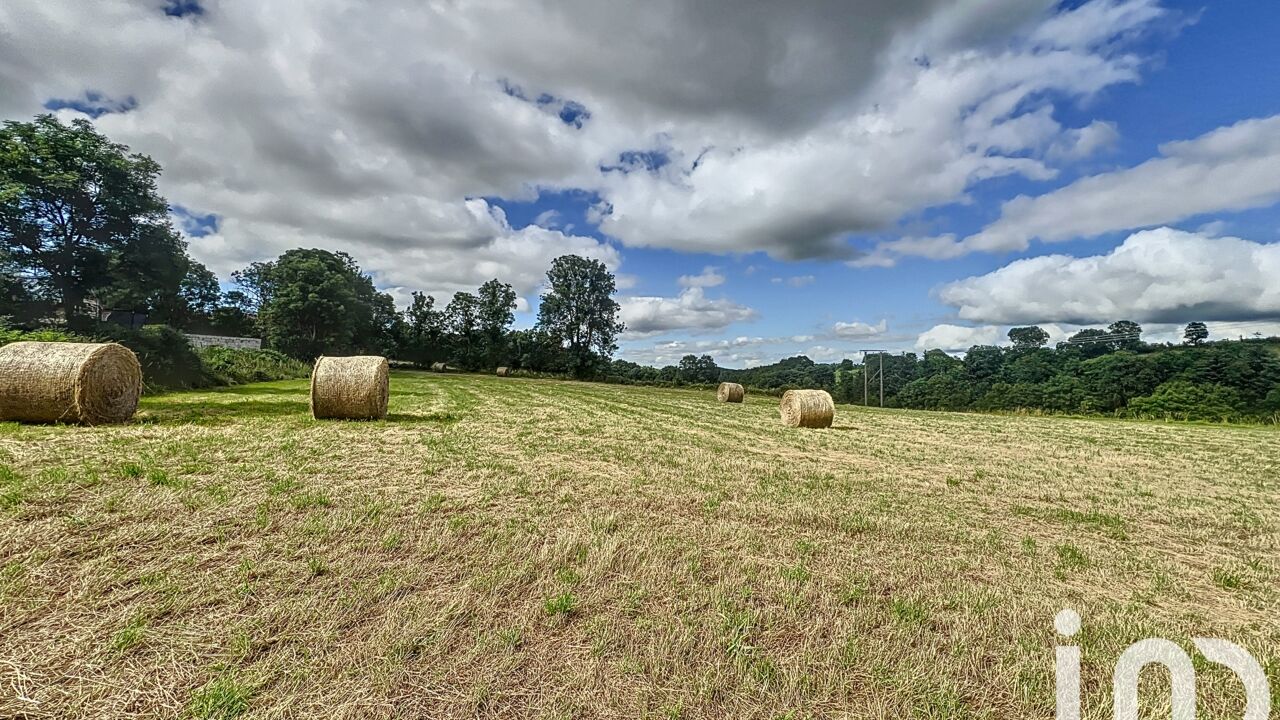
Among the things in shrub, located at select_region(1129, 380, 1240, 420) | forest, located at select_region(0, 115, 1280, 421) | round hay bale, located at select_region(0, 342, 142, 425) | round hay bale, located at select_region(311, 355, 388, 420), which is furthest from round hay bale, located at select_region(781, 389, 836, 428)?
shrub, located at select_region(1129, 380, 1240, 420)

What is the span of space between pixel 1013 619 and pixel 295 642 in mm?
4453

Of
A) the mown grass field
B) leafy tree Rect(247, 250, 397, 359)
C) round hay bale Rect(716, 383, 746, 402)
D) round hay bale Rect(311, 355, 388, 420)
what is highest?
leafy tree Rect(247, 250, 397, 359)

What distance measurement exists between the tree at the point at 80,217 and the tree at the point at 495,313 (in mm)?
40015

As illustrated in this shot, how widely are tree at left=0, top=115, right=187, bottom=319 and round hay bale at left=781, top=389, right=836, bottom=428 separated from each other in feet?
94.0

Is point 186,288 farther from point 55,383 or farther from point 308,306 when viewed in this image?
point 55,383

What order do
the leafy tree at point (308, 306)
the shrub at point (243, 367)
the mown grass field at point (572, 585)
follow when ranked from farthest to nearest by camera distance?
the leafy tree at point (308, 306) → the shrub at point (243, 367) → the mown grass field at point (572, 585)

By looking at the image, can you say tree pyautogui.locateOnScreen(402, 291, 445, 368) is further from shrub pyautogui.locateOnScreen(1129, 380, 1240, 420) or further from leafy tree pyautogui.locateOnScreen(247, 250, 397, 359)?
shrub pyautogui.locateOnScreen(1129, 380, 1240, 420)

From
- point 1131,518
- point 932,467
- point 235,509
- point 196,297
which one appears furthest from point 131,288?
point 196,297

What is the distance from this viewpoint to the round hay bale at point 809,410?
47.3 ft

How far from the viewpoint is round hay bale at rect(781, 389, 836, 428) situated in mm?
14430

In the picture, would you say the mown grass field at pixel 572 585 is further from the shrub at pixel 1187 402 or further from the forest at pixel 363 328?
the shrub at pixel 1187 402

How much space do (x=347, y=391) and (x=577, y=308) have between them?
47.0m

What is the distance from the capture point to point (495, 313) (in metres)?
64.2

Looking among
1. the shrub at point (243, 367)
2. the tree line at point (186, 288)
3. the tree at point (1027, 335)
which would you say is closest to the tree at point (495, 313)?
the tree line at point (186, 288)
